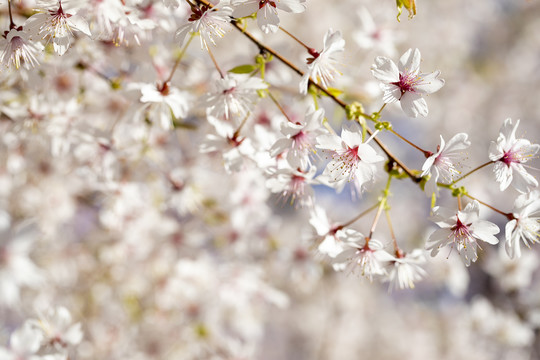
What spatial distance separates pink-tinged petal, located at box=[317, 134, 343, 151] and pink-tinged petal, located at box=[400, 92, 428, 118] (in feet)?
0.57

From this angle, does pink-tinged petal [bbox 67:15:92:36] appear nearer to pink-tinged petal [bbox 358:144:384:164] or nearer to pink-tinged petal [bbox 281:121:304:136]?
pink-tinged petal [bbox 281:121:304:136]

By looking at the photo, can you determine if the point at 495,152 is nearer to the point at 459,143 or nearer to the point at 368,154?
the point at 459,143

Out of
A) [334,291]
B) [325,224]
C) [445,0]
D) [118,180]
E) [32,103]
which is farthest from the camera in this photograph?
[445,0]

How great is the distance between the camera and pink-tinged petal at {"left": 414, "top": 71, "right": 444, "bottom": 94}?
96cm

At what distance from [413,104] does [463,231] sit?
1.01ft

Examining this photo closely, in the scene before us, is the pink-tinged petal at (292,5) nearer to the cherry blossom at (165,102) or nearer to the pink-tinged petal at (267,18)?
the pink-tinged petal at (267,18)

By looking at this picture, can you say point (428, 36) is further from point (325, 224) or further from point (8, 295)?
point (8, 295)

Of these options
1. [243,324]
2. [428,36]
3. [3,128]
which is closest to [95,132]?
[3,128]

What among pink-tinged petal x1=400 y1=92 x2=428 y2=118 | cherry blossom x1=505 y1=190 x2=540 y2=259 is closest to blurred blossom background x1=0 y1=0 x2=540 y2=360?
cherry blossom x1=505 y1=190 x2=540 y2=259

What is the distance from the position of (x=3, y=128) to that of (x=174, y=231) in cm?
91

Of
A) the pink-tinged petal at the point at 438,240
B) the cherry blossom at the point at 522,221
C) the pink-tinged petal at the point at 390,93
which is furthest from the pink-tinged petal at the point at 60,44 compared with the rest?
the cherry blossom at the point at 522,221

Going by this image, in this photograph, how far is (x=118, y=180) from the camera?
1753 mm

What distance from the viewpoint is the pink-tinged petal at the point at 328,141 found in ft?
3.10

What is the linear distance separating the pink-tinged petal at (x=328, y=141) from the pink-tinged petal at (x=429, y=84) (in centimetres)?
21
